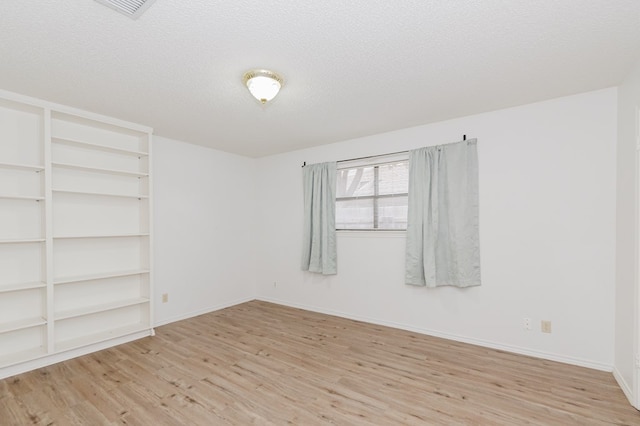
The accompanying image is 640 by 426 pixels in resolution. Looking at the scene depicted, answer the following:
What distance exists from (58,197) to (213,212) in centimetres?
189

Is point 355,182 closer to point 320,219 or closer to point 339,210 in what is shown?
point 339,210

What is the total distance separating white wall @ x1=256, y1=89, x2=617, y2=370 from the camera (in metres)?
2.65

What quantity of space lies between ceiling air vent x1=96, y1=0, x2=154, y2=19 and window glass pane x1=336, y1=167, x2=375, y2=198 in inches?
118

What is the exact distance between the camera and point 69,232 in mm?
3145

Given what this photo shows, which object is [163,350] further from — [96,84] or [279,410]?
[96,84]

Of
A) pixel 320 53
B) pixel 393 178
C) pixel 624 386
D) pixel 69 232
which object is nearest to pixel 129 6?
pixel 320 53

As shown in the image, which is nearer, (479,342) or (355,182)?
(479,342)

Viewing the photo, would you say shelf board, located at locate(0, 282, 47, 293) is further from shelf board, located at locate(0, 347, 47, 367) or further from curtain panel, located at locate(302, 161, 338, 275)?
curtain panel, located at locate(302, 161, 338, 275)

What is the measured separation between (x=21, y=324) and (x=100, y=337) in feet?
2.26

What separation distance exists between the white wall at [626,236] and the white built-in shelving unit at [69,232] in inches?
177

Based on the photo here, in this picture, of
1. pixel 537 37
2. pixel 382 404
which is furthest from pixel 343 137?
pixel 382 404

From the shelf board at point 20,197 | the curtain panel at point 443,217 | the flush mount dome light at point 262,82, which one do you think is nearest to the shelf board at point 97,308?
the shelf board at point 20,197

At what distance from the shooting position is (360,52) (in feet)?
6.72

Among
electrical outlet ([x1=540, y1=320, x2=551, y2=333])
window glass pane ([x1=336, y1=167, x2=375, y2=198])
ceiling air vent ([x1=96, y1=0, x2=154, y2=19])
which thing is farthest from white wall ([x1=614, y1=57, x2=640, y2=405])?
ceiling air vent ([x1=96, y1=0, x2=154, y2=19])
